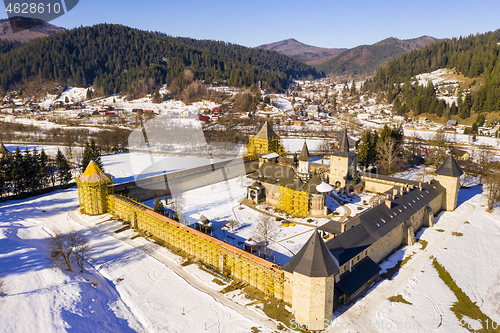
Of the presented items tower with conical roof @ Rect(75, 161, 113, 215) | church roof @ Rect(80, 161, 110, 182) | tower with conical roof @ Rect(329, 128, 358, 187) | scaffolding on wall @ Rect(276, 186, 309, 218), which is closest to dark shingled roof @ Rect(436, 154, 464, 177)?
tower with conical roof @ Rect(329, 128, 358, 187)

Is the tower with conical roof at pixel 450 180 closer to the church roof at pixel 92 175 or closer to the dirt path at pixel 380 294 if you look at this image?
the dirt path at pixel 380 294

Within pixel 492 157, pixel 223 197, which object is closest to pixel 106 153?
pixel 223 197

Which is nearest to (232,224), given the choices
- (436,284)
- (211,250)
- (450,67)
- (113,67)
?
(211,250)

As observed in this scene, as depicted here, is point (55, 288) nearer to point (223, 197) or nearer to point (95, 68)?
point (223, 197)

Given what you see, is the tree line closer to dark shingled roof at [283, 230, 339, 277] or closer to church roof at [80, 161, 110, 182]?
church roof at [80, 161, 110, 182]

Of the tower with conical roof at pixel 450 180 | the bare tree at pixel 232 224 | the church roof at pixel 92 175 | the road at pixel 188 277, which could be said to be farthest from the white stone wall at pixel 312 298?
the tower with conical roof at pixel 450 180

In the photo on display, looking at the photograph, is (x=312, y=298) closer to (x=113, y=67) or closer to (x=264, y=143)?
(x=264, y=143)
